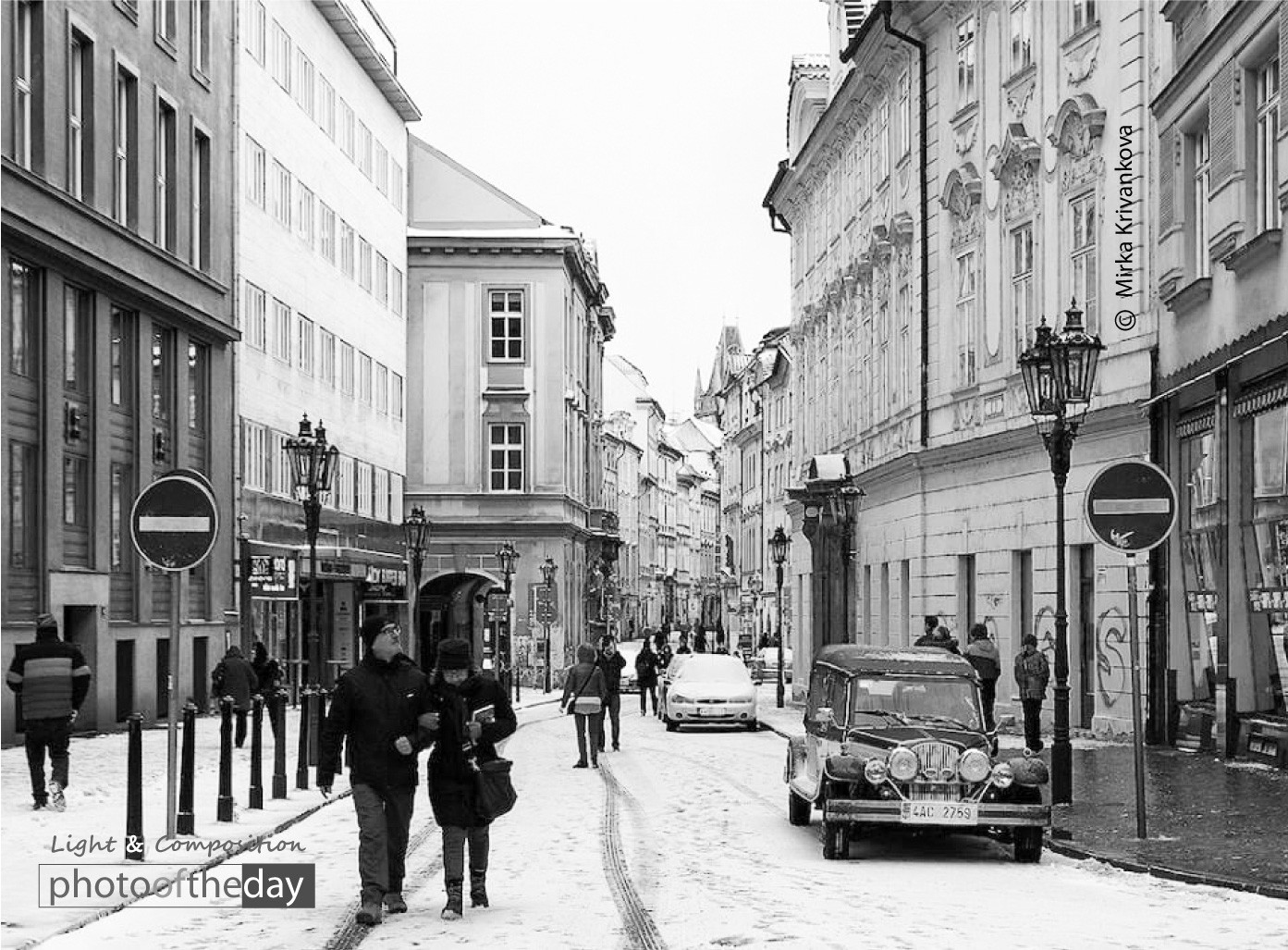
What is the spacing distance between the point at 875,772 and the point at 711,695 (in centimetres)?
2283

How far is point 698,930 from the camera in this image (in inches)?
456

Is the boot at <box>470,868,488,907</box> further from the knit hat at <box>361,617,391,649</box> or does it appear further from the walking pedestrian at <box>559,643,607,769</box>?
the walking pedestrian at <box>559,643,607,769</box>

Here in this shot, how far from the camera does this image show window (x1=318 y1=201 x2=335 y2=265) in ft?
179

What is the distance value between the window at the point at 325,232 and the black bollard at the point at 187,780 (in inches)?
1490

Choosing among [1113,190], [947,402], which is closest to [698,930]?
[1113,190]

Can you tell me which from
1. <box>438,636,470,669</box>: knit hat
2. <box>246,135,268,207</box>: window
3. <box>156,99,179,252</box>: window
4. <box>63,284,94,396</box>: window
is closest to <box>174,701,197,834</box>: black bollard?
<box>438,636,470,669</box>: knit hat

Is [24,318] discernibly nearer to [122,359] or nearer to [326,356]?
[122,359]

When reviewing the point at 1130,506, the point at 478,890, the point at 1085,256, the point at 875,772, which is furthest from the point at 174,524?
the point at 1085,256

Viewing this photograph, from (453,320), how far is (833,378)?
2645 centimetres

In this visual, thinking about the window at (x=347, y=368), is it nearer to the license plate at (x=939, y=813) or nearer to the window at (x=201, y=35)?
the window at (x=201, y=35)

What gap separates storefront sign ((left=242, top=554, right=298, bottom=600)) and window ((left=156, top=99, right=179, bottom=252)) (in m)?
6.98

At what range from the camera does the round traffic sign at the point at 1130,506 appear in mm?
16047

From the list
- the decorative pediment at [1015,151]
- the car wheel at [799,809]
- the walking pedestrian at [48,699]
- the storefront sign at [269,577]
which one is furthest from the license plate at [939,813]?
the storefront sign at [269,577]

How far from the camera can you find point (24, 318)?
31.1 m
